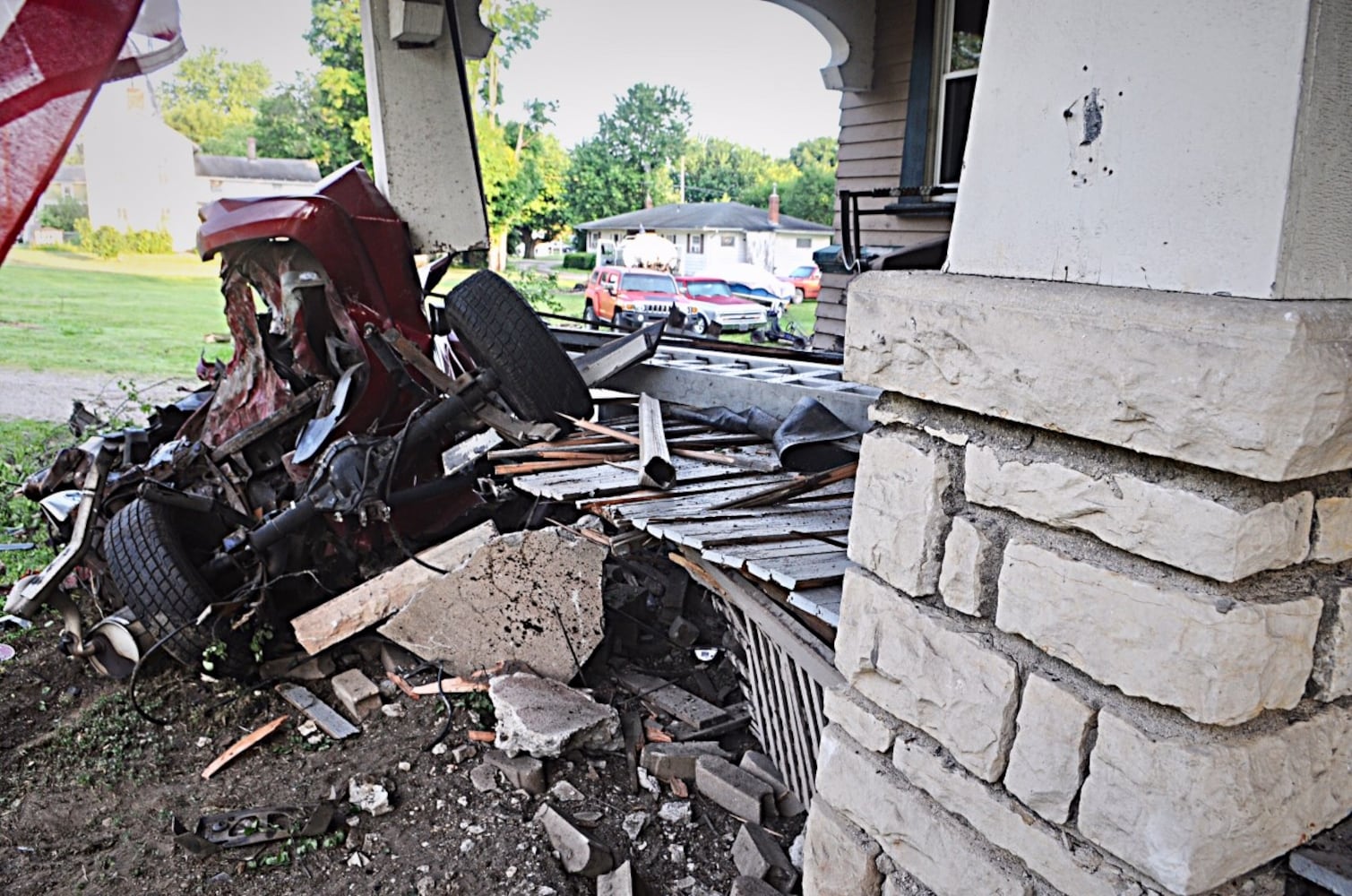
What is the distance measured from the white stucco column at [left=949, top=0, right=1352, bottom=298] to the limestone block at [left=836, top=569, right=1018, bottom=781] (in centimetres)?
69

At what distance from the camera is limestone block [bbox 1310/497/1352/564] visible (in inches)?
54.0

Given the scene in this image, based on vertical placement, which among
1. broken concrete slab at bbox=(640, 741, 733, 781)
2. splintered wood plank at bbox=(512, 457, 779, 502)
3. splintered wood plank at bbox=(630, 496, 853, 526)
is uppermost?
splintered wood plank at bbox=(512, 457, 779, 502)

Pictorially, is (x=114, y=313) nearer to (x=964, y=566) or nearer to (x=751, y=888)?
(x=751, y=888)

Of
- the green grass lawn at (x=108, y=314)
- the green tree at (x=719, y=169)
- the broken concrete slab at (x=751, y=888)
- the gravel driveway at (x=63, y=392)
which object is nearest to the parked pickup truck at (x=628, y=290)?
the green grass lawn at (x=108, y=314)

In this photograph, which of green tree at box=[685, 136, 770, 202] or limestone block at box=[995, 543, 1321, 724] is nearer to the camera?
limestone block at box=[995, 543, 1321, 724]

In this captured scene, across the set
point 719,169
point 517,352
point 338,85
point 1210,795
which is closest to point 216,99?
point 338,85

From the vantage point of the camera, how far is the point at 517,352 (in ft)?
15.1

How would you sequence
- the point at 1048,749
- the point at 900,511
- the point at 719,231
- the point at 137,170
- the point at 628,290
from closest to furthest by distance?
the point at 1048,749, the point at 900,511, the point at 628,290, the point at 137,170, the point at 719,231

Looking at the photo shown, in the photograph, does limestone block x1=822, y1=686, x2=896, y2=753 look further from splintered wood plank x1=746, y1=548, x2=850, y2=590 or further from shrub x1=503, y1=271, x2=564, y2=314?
shrub x1=503, y1=271, x2=564, y2=314

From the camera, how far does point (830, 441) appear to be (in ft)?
12.6

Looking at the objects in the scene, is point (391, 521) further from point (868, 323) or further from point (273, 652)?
point (868, 323)

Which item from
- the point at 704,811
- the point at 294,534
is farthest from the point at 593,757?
the point at 294,534

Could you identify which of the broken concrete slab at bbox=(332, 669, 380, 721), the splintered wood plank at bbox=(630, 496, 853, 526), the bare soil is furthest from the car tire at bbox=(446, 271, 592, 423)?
the broken concrete slab at bbox=(332, 669, 380, 721)

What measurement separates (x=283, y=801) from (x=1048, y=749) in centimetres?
329
